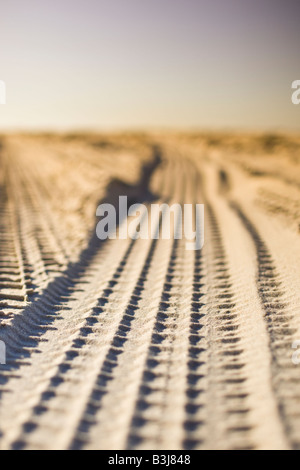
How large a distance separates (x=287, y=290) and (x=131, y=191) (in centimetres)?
596

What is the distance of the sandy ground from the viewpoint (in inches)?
78.7

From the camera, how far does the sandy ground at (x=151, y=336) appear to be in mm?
1998

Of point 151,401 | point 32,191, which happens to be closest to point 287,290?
point 151,401

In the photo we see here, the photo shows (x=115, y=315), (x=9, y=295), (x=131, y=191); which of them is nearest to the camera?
(x=115, y=315)

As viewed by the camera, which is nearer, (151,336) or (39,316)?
(151,336)

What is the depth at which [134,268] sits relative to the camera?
443cm

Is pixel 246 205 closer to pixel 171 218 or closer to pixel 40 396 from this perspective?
pixel 171 218

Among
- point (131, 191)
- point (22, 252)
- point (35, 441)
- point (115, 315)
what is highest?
point (131, 191)

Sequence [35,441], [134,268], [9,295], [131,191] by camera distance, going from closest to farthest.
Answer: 1. [35,441]
2. [9,295]
3. [134,268]
4. [131,191]

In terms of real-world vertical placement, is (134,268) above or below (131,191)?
below

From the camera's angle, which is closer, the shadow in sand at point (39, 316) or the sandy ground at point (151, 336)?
the sandy ground at point (151, 336)

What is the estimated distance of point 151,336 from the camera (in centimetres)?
292

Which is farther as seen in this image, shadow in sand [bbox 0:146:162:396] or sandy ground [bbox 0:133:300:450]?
shadow in sand [bbox 0:146:162:396]

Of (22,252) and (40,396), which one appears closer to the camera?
(40,396)
